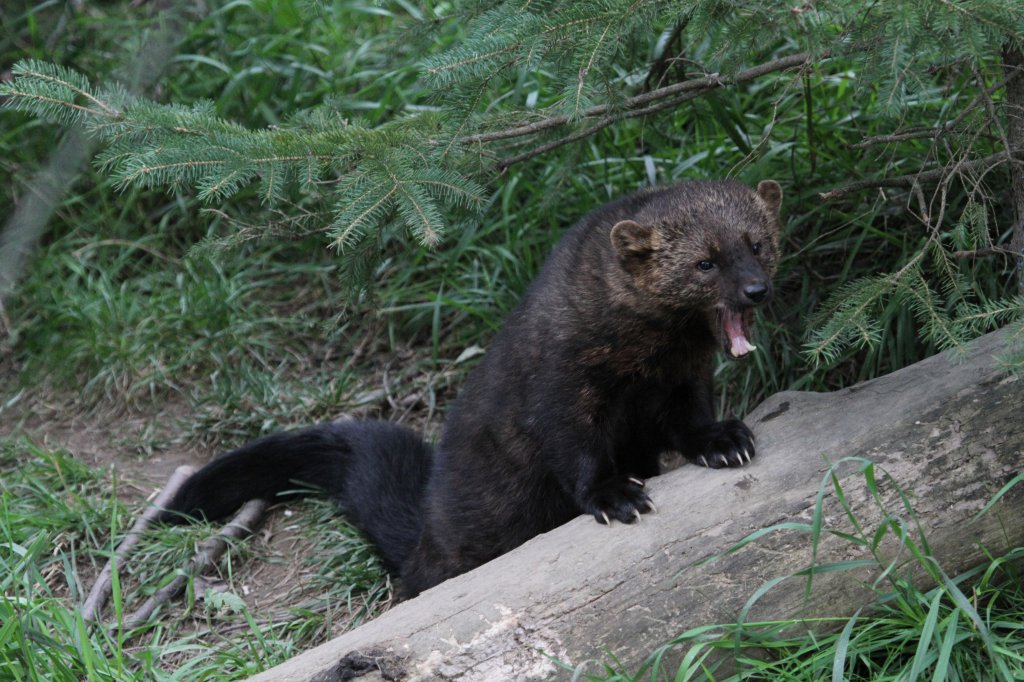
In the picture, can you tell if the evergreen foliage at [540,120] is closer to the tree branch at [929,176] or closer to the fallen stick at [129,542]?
the tree branch at [929,176]

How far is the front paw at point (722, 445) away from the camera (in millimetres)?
3555

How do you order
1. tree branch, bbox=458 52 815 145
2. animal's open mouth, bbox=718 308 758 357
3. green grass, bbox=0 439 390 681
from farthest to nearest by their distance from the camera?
tree branch, bbox=458 52 815 145 < green grass, bbox=0 439 390 681 < animal's open mouth, bbox=718 308 758 357

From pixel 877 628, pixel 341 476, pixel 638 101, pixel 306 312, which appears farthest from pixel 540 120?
pixel 306 312

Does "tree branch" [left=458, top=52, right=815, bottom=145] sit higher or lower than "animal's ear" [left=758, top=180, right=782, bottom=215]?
higher

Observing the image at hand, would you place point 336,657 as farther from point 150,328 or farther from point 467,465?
point 150,328

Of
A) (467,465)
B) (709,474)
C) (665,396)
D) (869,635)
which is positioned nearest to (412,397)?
(467,465)

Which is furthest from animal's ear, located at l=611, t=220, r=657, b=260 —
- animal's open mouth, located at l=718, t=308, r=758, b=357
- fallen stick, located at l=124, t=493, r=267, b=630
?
fallen stick, located at l=124, t=493, r=267, b=630

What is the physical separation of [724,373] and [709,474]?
1.35 metres

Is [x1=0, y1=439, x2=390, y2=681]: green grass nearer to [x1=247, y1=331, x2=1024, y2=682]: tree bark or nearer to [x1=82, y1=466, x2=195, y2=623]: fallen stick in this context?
[x1=82, y1=466, x2=195, y2=623]: fallen stick

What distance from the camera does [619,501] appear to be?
3529 mm

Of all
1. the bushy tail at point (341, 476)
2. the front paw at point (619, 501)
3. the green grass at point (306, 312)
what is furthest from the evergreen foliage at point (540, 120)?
the bushy tail at point (341, 476)

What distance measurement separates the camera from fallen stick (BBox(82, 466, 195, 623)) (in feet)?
14.4

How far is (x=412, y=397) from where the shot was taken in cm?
570

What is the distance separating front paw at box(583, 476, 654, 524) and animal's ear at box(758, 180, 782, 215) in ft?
3.68
